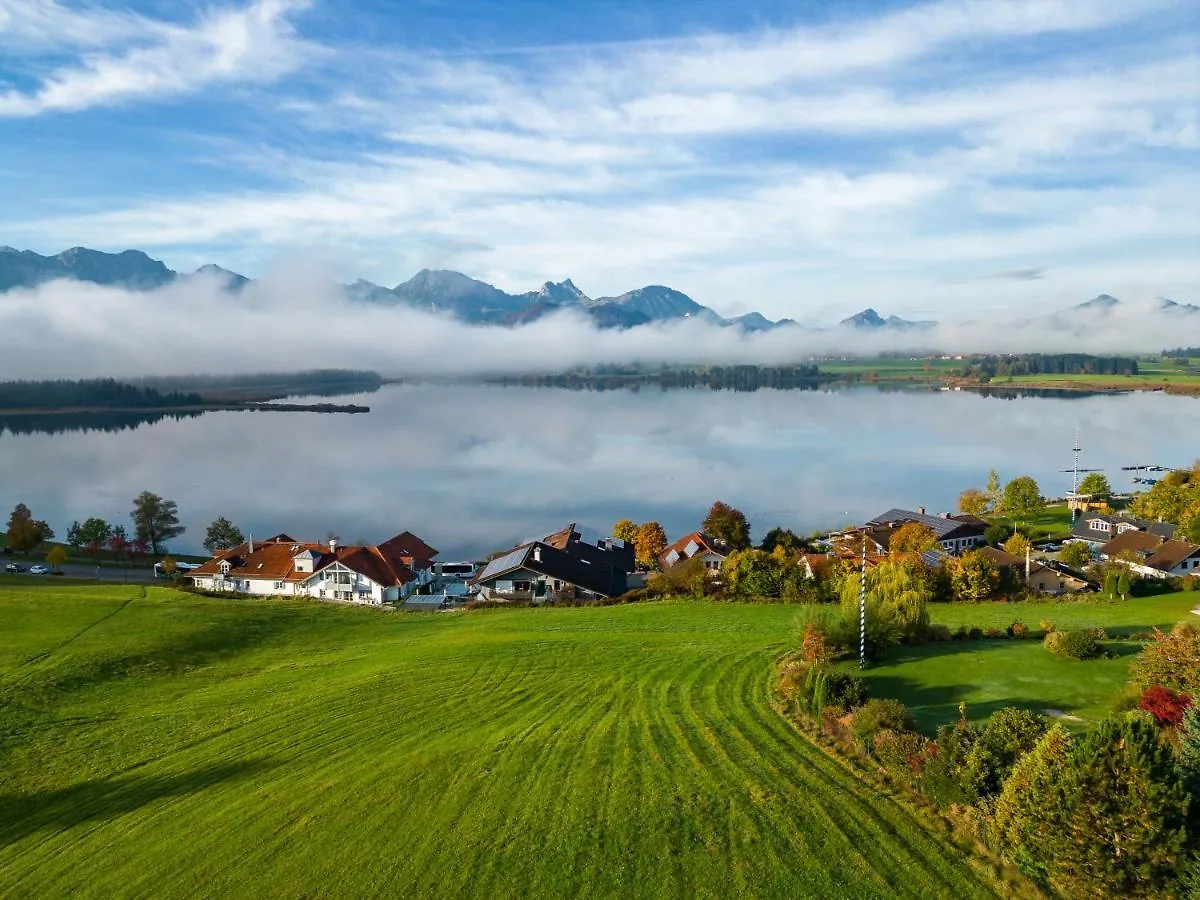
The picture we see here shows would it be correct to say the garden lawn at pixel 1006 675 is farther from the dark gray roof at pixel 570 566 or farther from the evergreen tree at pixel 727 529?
the evergreen tree at pixel 727 529

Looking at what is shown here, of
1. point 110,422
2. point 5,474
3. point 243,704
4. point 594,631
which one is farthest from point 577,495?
point 110,422

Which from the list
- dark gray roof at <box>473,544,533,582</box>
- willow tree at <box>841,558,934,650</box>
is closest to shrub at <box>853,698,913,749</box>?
willow tree at <box>841,558,934,650</box>

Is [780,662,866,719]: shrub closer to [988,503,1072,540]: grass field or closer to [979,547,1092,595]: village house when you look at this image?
[979,547,1092,595]: village house

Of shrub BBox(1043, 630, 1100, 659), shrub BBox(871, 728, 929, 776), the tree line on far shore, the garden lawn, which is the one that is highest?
the tree line on far shore

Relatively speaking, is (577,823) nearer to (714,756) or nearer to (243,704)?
(714,756)

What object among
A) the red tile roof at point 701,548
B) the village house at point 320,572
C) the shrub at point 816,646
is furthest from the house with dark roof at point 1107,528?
the village house at point 320,572

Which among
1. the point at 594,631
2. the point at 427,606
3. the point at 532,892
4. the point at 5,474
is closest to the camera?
the point at 532,892

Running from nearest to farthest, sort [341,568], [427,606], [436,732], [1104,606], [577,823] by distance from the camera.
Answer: [577,823] < [436,732] < [1104,606] < [427,606] < [341,568]
